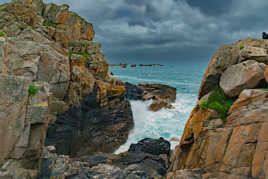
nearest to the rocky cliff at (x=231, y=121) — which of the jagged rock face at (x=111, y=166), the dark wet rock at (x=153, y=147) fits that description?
the jagged rock face at (x=111, y=166)

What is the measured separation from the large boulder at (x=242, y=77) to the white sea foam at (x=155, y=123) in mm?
13883

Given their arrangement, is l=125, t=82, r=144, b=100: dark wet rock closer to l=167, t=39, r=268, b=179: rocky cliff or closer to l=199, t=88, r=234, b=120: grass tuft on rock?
l=167, t=39, r=268, b=179: rocky cliff

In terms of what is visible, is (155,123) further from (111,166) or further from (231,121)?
(231,121)

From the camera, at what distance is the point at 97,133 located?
20250 millimetres

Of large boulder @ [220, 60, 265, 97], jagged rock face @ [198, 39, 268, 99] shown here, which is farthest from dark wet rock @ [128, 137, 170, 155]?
large boulder @ [220, 60, 265, 97]

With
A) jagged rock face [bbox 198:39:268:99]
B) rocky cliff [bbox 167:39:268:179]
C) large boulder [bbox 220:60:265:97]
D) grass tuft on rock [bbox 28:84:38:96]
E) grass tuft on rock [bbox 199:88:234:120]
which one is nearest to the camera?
rocky cliff [bbox 167:39:268:179]

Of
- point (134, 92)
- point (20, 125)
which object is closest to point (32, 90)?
point (20, 125)

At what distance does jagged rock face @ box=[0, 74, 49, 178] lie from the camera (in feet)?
19.9

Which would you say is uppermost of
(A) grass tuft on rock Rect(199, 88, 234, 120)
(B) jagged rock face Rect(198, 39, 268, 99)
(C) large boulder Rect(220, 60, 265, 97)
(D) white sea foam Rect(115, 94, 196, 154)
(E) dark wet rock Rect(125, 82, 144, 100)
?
(B) jagged rock face Rect(198, 39, 268, 99)

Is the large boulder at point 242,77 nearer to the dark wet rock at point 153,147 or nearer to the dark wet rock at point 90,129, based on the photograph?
the dark wet rock at point 153,147

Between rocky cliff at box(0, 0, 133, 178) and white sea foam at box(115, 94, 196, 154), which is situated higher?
rocky cliff at box(0, 0, 133, 178)

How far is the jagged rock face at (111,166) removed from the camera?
9.70 meters

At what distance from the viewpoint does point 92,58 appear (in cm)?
2345

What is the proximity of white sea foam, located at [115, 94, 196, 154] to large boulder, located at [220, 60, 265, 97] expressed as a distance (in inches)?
547
